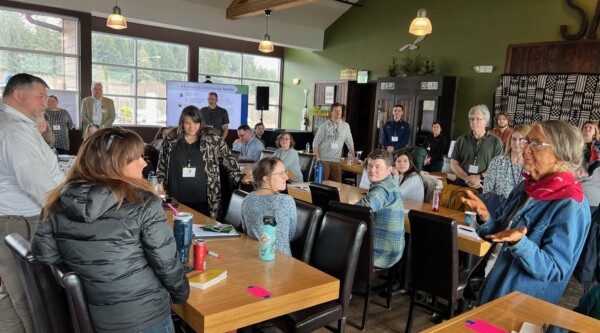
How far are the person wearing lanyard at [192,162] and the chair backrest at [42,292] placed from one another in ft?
5.69

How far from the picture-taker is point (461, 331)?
153cm

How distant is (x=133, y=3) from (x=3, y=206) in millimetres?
7565

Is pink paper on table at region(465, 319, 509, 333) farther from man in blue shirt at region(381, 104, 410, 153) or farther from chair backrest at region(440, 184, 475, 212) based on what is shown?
man in blue shirt at region(381, 104, 410, 153)

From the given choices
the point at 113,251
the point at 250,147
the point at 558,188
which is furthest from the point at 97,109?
the point at 558,188

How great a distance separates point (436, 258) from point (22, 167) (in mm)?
2483

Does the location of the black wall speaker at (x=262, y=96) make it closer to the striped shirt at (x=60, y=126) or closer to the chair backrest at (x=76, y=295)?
the striped shirt at (x=60, y=126)

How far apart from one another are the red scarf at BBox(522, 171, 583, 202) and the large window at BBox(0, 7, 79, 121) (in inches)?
371

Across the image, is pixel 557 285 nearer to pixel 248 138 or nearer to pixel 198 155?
pixel 198 155

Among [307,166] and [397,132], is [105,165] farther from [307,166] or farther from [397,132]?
[397,132]

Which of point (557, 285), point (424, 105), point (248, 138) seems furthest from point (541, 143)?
point (424, 105)

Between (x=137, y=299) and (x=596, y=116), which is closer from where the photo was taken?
(x=137, y=299)

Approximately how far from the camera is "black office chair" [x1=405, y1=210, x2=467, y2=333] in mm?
2779

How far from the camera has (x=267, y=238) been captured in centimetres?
221

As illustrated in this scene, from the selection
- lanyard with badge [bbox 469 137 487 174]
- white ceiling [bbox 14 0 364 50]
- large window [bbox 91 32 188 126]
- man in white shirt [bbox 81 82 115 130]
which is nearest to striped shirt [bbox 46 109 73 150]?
man in white shirt [bbox 81 82 115 130]
